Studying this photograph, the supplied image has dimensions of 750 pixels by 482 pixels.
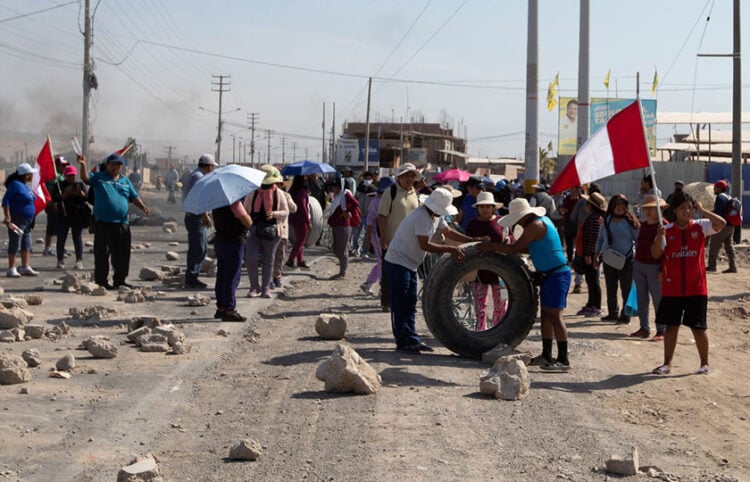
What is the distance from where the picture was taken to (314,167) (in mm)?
21875

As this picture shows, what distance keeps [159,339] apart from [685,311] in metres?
4.99

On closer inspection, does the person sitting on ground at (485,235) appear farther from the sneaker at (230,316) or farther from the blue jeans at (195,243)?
the blue jeans at (195,243)

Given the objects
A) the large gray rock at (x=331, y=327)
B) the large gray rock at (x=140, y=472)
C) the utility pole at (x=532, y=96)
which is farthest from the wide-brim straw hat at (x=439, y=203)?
the utility pole at (x=532, y=96)

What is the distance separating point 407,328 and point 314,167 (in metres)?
11.5

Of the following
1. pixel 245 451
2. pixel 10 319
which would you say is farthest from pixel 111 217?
pixel 245 451

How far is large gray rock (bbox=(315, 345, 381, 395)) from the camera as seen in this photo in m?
8.48

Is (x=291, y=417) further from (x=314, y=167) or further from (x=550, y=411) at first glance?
(x=314, y=167)

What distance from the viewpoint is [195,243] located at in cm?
1557

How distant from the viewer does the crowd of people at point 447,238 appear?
32.8ft

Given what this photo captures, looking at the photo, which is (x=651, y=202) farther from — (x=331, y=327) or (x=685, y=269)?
(x=331, y=327)

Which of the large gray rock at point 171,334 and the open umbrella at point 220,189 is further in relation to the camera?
the open umbrella at point 220,189

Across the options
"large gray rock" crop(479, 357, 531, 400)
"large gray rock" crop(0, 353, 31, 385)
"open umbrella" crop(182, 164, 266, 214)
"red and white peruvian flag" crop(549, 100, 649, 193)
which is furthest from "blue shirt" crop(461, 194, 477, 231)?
"large gray rock" crop(0, 353, 31, 385)

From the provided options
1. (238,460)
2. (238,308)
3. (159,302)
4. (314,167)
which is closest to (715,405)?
(238,460)

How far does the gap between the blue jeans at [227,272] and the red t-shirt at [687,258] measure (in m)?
5.09
